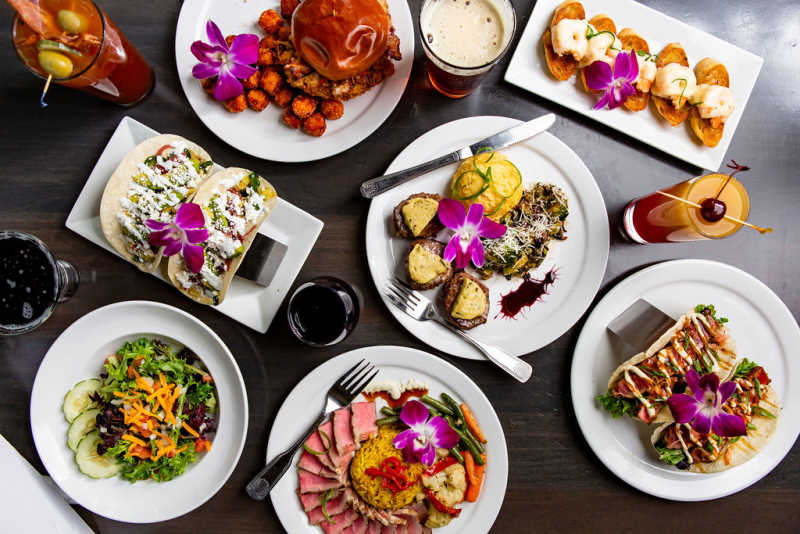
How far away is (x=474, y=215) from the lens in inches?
72.5

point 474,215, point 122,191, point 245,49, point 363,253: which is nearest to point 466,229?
point 474,215

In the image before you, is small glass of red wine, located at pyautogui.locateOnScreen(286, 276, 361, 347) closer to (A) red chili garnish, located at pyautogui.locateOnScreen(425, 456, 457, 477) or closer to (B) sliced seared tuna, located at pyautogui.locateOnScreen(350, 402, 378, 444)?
(B) sliced seared tuna, located at pyautogui.locateOnScreen(350, 402, 378, 444)

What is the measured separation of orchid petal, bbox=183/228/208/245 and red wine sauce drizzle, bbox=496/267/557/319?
116 cm

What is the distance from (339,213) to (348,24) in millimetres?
705

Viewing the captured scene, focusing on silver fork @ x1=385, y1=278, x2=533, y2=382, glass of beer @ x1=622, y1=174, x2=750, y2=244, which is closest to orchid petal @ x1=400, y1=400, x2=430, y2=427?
silver fork @ x1=385, y1=278, x2=533, y2=382

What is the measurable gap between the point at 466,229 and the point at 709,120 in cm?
111

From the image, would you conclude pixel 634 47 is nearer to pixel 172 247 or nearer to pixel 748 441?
pixel 748 441

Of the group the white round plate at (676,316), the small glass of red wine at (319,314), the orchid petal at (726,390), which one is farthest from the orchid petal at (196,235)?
the orchid petal at (726,390)

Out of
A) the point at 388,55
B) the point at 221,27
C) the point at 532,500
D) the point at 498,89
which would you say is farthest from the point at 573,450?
the point at 221,27

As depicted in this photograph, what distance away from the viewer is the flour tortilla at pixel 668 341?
1.95m

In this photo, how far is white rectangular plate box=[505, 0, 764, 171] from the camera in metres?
2.01

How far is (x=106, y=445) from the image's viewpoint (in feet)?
6.20

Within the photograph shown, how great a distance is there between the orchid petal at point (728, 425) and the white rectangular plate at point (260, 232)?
65.7 inches

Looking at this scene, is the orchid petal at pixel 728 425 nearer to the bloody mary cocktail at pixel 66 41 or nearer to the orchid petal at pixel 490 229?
the orchid petal at pixel 490 229
